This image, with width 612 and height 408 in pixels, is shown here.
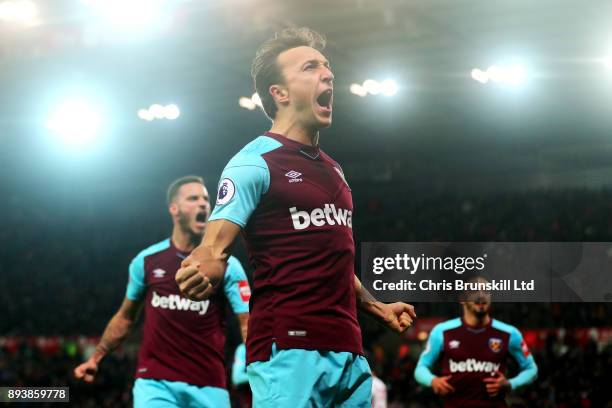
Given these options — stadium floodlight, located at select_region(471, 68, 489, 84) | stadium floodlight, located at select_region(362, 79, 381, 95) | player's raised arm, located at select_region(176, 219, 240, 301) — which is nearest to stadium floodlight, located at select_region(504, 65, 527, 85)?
stadium floodlight, located at select_region(471, 68, 489, 84)

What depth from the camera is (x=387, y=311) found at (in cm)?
330

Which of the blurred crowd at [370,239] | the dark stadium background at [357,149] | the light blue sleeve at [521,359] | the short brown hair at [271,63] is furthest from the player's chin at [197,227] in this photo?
the blurred crowd at [370,239]

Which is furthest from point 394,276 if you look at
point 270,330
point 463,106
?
point 463,106

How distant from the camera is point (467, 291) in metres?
8.07

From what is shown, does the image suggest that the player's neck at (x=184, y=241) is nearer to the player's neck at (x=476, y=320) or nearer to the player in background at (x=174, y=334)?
the player in background at (x=174, y=334)

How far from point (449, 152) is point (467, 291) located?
16209mm

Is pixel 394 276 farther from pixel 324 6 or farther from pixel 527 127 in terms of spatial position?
pixel 527 127

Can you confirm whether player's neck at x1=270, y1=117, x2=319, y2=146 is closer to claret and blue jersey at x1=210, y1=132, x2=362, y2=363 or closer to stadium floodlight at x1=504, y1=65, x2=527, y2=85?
claret and blue jersey at x1=210, y1=132, x2=362, y2=363

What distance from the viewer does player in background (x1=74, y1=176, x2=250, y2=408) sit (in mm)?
5344

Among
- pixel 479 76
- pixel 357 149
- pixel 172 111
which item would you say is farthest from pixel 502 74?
pixel 172 111

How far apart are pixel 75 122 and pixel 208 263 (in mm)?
19634

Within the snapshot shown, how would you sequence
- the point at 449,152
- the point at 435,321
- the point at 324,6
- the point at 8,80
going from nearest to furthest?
the point at 324,6 → the point at 435,321 → the point at 8,80 → the point at 449,152

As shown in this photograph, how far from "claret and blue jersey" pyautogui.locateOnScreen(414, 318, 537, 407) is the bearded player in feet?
16.6

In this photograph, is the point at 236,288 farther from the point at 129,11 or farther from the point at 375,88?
the point at 375,88
